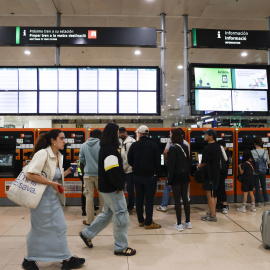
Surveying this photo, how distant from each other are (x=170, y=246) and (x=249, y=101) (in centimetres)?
357

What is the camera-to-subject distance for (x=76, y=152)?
5750 millimetres

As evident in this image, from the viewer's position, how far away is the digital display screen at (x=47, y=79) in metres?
5.20

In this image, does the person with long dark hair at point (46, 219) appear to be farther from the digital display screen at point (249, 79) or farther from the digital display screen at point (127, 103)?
the digital display screen at point (249, 79)

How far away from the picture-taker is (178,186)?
4.02 m

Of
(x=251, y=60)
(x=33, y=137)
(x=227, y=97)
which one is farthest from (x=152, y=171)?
(x=251, y=60)

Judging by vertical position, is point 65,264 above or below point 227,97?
below

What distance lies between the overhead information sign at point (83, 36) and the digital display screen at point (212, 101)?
1463 mm

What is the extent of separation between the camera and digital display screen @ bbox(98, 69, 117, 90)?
5.25 m

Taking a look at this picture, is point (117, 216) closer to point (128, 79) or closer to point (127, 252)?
point (127, 252)

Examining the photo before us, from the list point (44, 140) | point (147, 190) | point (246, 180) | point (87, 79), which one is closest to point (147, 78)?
point (87, 79)

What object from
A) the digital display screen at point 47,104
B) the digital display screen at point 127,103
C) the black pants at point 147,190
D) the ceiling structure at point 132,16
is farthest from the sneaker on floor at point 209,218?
the ceiling structure at point 132,16

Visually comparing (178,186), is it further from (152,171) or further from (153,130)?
(153,130)

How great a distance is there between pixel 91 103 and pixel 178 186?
2451 mm

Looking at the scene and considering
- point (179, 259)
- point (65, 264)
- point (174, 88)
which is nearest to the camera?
point (65, 264)
